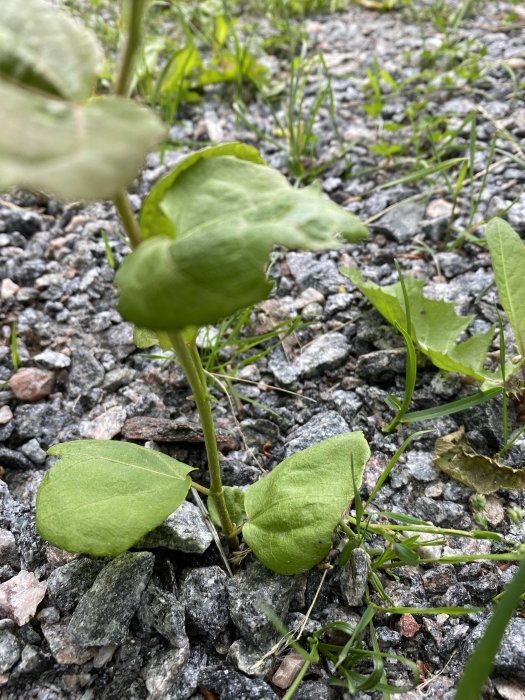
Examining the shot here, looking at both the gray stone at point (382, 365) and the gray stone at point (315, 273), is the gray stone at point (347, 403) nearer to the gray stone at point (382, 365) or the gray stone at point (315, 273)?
the gray stone at point (382, 365)

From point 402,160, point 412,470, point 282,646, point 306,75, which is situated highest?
point 306,75

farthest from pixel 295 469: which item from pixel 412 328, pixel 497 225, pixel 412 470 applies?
pixel 497 225

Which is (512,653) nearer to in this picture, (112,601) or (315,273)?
(112,601)

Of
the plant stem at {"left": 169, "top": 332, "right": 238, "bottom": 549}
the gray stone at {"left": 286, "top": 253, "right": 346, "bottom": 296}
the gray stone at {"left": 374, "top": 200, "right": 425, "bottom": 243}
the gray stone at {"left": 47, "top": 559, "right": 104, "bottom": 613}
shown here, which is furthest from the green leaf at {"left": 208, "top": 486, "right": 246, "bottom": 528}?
the gray stone at {"left": 374, "top": 200, "right": 425, "bottom": 243}

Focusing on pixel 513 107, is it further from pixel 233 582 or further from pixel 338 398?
pixel 233 582

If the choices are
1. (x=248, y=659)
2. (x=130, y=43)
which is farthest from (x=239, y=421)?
(x=130, y=43)

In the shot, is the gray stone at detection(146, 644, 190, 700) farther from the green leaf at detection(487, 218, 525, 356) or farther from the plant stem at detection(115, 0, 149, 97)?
the green leaf at detection(487, 218, 525, 356)
